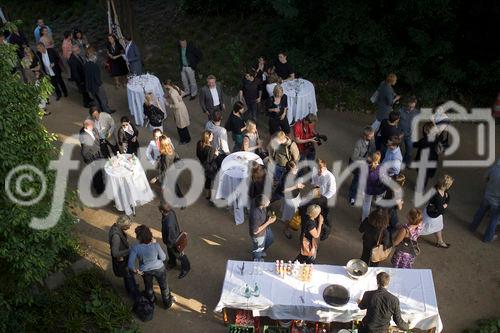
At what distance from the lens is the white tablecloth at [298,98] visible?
34.5 ft

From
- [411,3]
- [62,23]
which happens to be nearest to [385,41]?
[411,3]

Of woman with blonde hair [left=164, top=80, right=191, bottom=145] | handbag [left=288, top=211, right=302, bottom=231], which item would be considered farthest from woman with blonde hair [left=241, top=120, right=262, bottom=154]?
woman with blonde hair [left=164, top=80, right=191, bottom=145]

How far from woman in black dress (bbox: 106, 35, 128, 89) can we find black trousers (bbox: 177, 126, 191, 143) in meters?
2.99

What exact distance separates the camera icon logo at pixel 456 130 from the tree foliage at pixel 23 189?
624 cm

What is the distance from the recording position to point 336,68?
40.5 feet

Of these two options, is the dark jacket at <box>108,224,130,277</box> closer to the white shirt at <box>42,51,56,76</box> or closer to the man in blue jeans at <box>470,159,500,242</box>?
the man in blue jeans at <box>470,159,500,242</box>

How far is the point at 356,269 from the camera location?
6559 millimetres

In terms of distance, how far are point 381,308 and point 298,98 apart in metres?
5.74

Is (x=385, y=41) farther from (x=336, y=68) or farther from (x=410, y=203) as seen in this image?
(x=410, y=203)

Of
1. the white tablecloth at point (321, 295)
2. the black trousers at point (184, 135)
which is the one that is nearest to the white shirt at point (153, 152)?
the black trousers at point (184, 135)

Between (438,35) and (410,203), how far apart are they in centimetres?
448

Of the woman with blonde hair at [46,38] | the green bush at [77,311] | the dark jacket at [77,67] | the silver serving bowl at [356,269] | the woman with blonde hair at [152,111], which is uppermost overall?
the woman with blonde hair at [46,38]

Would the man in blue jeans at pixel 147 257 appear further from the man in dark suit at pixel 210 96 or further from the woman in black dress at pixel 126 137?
the man in dark suit at pixel 210 96

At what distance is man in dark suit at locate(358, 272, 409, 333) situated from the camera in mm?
5594
